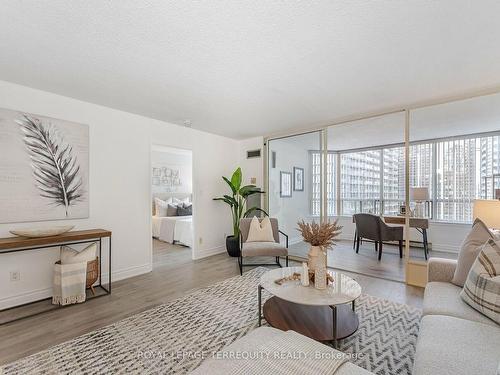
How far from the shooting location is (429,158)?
4617mm

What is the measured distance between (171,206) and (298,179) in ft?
11.5

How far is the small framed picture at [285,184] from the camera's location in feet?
15.7

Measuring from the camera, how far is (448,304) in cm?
168

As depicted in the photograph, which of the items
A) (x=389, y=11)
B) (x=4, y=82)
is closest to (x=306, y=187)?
(x=389, y=11)

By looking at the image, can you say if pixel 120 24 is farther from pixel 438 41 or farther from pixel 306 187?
pixel 306 187

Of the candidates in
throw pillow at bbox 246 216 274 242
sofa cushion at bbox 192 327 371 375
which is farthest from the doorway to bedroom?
sofa cushion at bbox 192 327 371 375

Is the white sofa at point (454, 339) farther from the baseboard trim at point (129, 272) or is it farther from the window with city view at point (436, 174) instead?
the baseboard trim at point (129, 272)

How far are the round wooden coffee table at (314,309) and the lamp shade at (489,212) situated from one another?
58.4 inches

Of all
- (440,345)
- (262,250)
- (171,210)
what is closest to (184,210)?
(171,210)

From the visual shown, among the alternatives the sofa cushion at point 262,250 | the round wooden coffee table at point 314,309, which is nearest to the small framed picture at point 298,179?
the sofa cushion at point 262,250

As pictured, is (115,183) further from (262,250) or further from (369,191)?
(369,191)

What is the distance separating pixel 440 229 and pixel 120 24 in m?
5.48

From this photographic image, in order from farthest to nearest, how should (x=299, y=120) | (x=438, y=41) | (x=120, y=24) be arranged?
(x=299, y=120), (x=438, y=41), (x=120, y=24)

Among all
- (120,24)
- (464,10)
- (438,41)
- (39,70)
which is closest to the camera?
(464,10)
